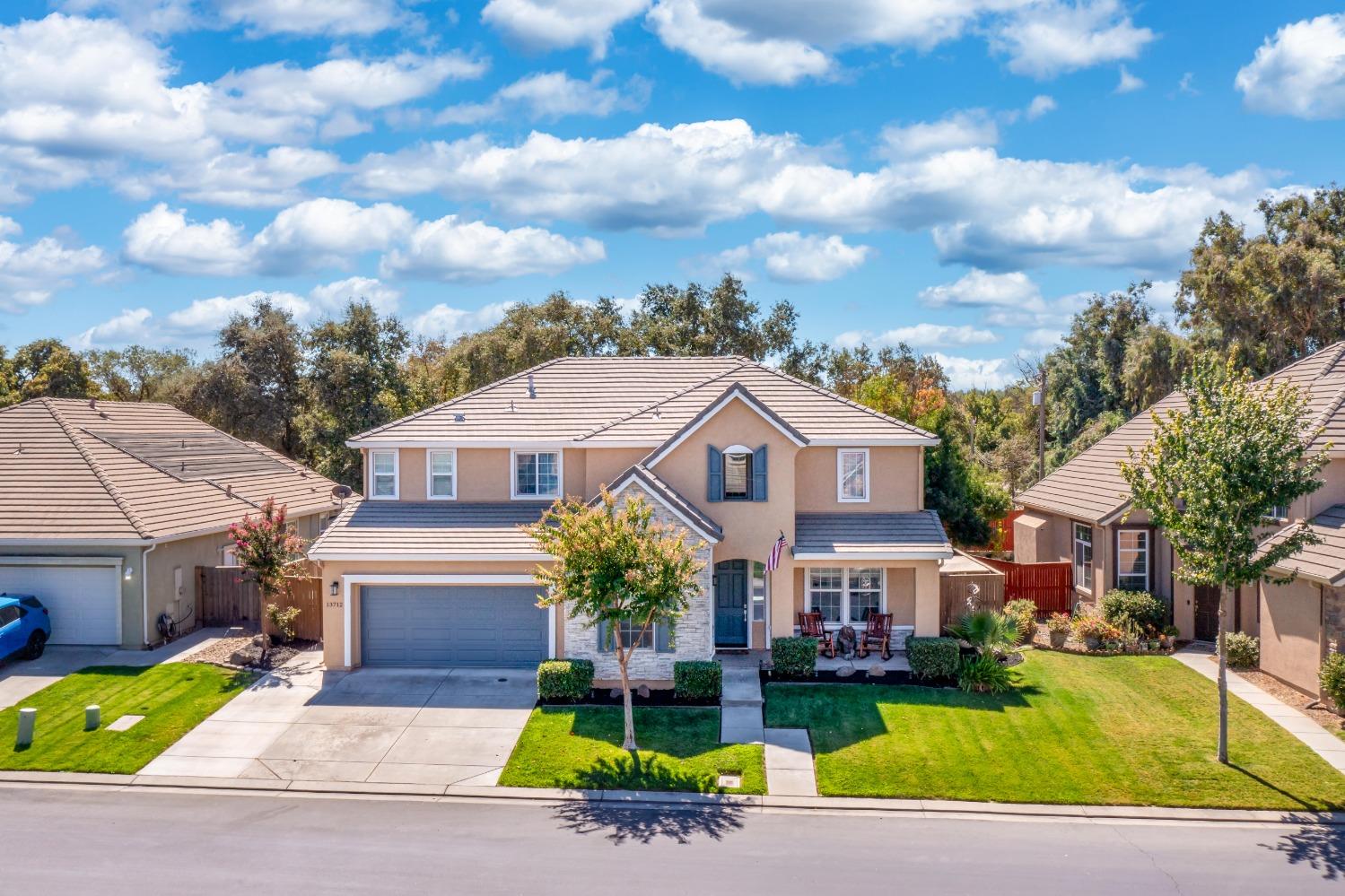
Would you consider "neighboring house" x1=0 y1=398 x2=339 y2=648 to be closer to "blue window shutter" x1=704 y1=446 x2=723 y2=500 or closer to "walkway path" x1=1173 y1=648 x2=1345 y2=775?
"blue window shutter" x1=704 y1=446 x2=723 y2=500

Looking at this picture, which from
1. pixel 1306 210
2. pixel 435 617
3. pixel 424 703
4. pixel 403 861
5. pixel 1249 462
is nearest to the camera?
pixel 403 861

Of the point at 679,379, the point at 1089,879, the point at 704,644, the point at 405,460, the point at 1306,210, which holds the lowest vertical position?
the point at 1089,879

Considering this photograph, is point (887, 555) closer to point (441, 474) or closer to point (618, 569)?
point (618, 569)

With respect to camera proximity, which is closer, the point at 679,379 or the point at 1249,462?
the point at 1249,462

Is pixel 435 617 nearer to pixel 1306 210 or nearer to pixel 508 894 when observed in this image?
pixel 508 894

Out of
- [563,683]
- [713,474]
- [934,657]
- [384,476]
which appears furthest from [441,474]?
[934,657]

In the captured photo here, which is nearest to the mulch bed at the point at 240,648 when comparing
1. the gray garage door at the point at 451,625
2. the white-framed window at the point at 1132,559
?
the gray garage door at the point at 451,625

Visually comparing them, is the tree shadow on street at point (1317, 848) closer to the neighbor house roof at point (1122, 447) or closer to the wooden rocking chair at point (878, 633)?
the neighbor house roof at point (1122, 447)

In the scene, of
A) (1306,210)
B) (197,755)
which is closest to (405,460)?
(197,755)
